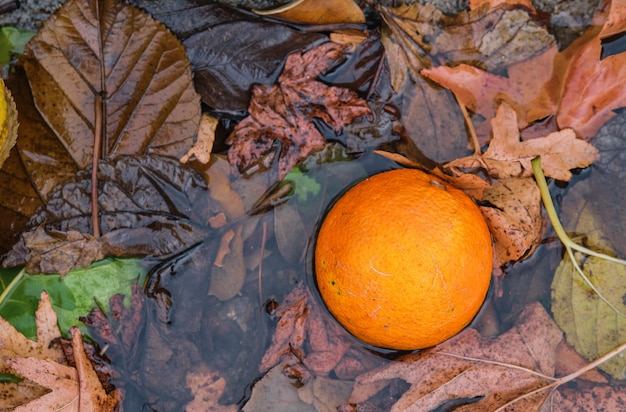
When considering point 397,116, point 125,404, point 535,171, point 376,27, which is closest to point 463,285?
point 535,171

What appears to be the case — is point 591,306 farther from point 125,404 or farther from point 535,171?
point 125,404

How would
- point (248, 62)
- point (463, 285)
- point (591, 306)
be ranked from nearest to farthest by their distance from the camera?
point (463, 285) → point (591, 306) → point (248, 62)

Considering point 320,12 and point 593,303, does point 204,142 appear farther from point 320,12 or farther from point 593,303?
point 593,303

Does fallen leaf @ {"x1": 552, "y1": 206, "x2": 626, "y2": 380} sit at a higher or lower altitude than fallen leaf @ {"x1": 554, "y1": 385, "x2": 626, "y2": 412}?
higher

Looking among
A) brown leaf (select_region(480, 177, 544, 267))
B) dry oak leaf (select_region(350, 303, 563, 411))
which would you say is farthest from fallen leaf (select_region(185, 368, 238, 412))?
brown leaf (select_region(480, 177, 544, 267))

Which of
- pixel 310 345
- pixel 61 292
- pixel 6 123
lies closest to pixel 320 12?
pixel 6 123

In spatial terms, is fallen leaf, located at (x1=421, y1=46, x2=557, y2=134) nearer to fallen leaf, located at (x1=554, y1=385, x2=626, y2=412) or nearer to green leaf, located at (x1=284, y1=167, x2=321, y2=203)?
green leaf, located at (x1=284, y1=167, x2=321, y2=203)
